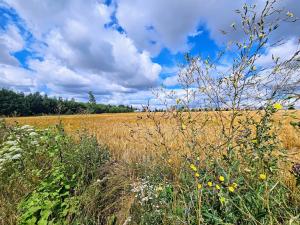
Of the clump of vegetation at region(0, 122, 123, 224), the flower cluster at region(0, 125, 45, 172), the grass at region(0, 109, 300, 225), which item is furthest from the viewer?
the flower cluster at region(0, 125, 45, 172)

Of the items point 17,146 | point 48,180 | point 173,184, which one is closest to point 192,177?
point 173,184

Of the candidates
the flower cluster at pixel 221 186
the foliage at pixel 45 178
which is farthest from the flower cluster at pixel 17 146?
the flower cluster at pixel 221 186

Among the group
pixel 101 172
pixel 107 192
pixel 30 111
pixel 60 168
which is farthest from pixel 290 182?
pixel 30 111

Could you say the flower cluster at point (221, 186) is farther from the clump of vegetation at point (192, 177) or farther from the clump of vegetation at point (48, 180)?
the clump of vegetation at point (48, 180)

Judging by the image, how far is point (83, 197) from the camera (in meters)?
2.77

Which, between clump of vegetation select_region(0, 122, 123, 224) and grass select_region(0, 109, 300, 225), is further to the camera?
clump of vegetation select_region(0, 122, 123, 224)

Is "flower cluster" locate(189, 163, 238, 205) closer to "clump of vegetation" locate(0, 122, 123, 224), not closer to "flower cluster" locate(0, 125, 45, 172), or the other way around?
"clump of vegetation" locate(0, 122, 123, 224)

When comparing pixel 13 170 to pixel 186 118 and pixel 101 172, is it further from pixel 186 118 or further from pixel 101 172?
pixel 186 118

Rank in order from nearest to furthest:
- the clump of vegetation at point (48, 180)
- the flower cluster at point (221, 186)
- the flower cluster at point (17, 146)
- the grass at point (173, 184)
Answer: the flower cluster at point (221, 186)
the grass at point (173, 184)
the clump of vegetation at point (48, 180)
the flower cluster at point (17, 146)

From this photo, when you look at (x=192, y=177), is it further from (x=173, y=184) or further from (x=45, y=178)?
(x=45, y=178)

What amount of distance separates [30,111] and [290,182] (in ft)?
253

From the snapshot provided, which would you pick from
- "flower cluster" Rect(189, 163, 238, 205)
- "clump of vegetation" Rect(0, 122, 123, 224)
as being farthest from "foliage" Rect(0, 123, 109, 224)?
"flower cluster" Rect(189, 163, 238, 205)

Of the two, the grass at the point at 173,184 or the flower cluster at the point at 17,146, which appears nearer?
the grass at the point at 173,184

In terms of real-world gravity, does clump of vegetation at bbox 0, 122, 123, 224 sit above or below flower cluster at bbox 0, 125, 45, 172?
below
